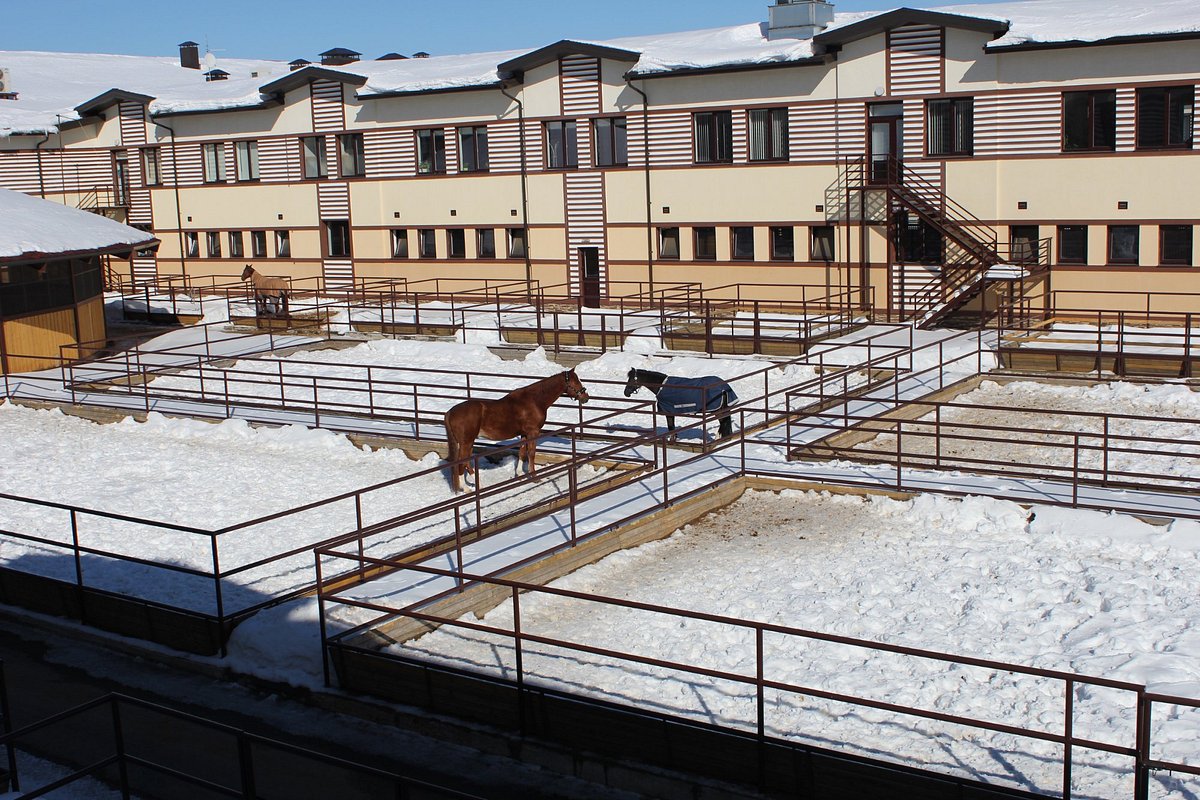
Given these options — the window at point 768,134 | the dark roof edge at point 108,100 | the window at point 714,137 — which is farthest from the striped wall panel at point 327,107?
the window at point 768,134

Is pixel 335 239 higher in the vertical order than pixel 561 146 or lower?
lower

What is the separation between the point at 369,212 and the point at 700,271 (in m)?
14.1

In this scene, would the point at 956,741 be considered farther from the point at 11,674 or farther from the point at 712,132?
→ the point at 712,132

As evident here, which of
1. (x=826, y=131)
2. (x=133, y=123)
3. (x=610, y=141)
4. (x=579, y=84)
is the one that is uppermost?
(x=133, y=123)

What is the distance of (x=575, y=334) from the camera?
109 ft

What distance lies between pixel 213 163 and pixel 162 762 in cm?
4350

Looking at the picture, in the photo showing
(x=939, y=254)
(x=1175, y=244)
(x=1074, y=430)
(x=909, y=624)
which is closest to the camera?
(x=909, y=624)

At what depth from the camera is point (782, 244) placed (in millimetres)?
37875

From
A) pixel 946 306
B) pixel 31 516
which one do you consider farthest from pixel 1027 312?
pixel 31 516

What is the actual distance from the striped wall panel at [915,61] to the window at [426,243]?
691 inches

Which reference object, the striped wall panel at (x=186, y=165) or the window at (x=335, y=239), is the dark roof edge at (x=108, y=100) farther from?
the window at (x=335, y=239)

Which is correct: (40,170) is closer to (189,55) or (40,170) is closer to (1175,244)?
(189,55)

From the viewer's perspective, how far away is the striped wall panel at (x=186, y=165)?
168 ft

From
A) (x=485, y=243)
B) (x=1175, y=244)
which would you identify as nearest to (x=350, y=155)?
(x=485, y=243)
